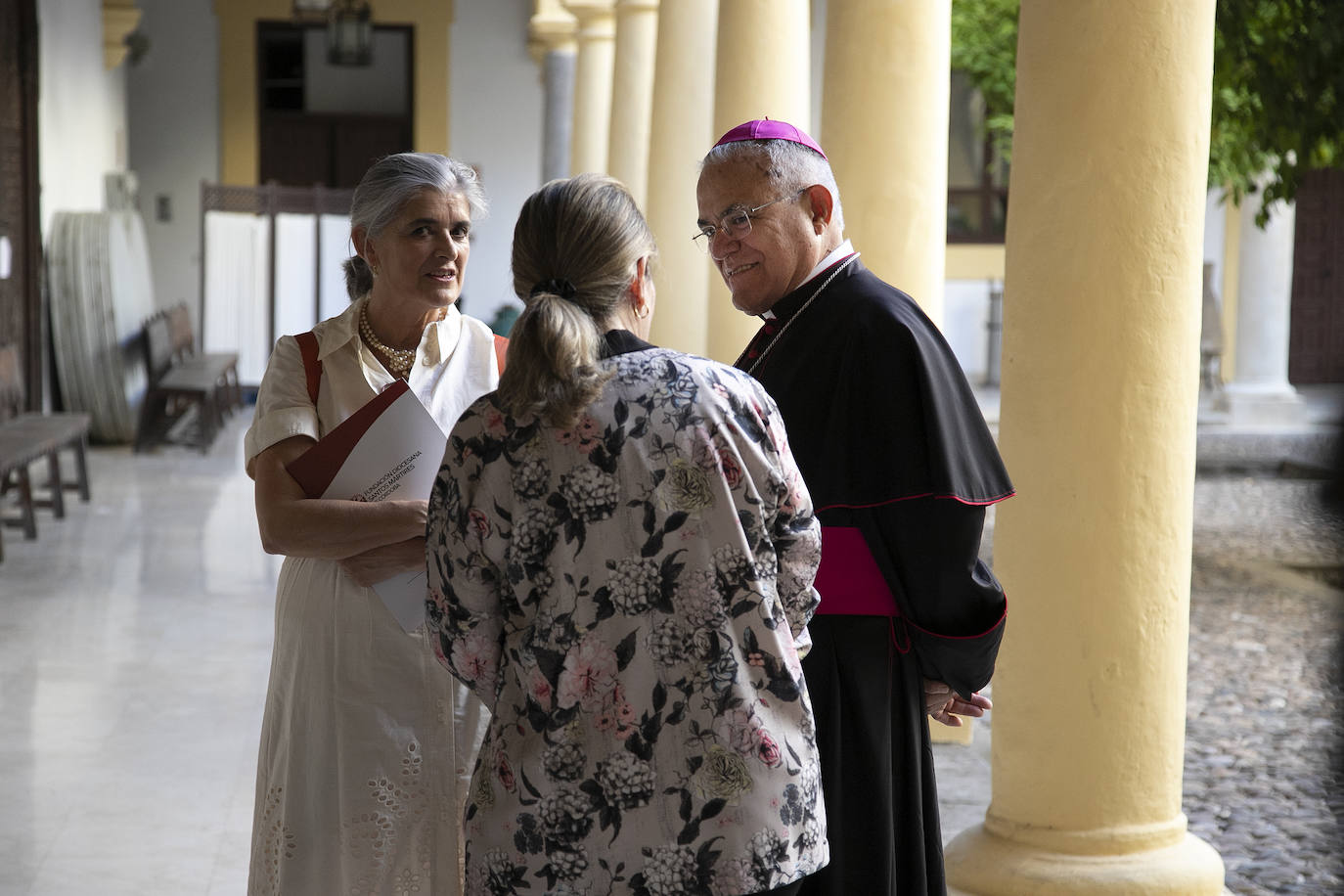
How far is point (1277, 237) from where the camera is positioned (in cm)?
1385

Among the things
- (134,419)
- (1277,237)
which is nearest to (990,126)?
(1277,237)

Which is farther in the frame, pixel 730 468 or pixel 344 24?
pixel 344 24

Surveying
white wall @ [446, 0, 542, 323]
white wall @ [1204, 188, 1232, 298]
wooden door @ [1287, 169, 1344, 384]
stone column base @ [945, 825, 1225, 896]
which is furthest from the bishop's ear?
white wall @ [446, 0, 542, 323]

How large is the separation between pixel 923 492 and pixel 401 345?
886mm

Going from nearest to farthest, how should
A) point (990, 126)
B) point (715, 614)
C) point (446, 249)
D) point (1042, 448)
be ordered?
point (715, 614), point (446, 249), point (1042, 448), point (990, 126)

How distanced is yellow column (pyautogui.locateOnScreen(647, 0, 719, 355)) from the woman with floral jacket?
523cm

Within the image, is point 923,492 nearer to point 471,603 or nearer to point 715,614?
point 715,614

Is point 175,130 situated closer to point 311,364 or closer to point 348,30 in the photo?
point 348,30

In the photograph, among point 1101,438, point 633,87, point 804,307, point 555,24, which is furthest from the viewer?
point 555,24

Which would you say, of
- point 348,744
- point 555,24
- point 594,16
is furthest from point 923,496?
point 555,24

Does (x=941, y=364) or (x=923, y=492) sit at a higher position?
(x=941, y=364)

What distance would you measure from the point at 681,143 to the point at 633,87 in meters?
1.82

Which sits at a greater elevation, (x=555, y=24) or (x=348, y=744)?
(x=555, y=24)

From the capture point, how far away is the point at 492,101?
17.9m
